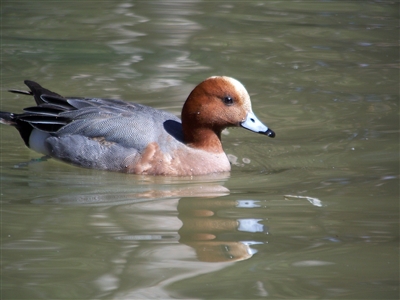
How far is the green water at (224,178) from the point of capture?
4.23 meters

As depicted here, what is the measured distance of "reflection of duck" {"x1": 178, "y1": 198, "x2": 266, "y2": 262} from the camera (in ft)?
14.8

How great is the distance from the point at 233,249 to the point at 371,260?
0.81 metres

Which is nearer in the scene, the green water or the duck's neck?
the green water

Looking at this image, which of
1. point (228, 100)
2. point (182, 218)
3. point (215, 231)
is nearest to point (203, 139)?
point (228, 100)

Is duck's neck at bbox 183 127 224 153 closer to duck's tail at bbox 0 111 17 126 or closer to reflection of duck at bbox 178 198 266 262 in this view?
reflection of duck at bbox 178 198 266 262

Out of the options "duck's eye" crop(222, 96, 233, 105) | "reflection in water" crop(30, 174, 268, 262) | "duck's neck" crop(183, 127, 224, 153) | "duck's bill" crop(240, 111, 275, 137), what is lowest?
"reflection in water" crop(30, 174, 268, 262)

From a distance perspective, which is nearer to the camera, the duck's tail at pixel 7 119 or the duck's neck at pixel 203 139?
the duck's neck at pixel 203 139

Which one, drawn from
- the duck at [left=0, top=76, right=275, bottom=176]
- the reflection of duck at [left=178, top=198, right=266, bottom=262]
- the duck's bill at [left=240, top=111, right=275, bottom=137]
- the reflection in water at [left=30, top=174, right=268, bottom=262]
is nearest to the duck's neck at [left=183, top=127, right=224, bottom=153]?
the duck at [left=0, top=76, right=275, bottom=176]

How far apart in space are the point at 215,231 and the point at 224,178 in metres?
1.42

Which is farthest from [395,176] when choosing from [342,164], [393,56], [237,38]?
[237,38]

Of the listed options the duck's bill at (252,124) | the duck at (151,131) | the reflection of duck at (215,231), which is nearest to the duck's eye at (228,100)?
the duck at (151,131)

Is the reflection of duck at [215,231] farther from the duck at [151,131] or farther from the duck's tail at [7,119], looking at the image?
the duck's tail at [7,119]

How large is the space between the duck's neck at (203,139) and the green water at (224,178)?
0.31 metres

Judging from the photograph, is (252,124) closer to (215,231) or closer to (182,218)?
(182,218)
